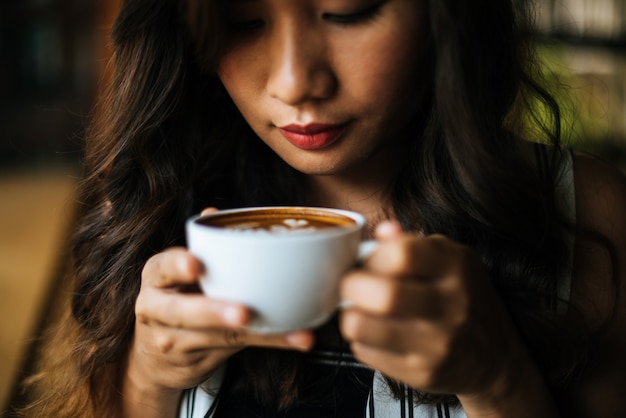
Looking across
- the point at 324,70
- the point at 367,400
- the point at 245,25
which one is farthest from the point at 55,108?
the point at 367,400

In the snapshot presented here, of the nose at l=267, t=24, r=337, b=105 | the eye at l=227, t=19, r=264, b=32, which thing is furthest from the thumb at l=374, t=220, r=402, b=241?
the eye at l=227, t=19, r=264, b=32

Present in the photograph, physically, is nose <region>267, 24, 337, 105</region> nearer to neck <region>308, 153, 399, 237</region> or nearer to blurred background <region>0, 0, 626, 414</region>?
neck <region>308, 153, 399, 237</region>

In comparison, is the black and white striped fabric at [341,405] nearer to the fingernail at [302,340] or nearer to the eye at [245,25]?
the fingernail at [302,340]

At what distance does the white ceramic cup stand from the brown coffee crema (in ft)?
0.23

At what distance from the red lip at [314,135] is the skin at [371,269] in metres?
0.01

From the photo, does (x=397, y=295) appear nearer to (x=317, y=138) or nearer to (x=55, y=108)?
(x=317, y=138)

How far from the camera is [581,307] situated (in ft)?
3.49

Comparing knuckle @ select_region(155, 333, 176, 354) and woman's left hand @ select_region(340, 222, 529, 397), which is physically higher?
woman's left hand @ select_region(340, 222, 529, 397)

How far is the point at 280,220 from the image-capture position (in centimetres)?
76

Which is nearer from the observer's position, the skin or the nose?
the skin

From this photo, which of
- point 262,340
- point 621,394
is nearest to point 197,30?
point 262,340

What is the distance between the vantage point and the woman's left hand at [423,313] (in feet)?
2.04

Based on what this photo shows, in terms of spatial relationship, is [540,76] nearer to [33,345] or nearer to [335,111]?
[335,111]

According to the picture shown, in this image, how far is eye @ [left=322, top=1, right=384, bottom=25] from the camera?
863 millimetres
